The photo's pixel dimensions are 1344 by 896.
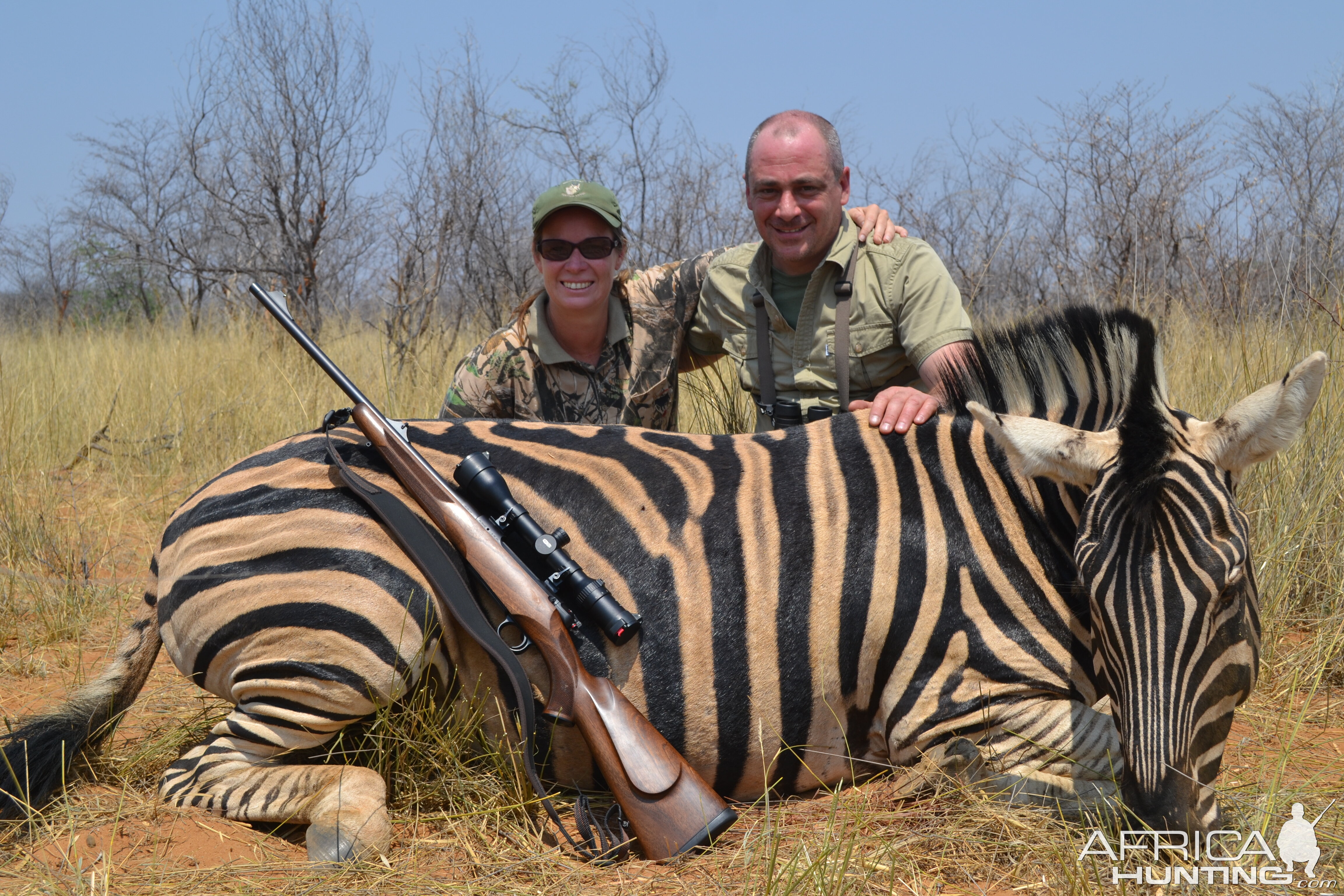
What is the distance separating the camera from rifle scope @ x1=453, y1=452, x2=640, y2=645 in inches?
106

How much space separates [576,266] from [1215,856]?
3.47m

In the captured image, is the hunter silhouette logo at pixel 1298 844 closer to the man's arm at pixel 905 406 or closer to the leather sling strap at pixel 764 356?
the man's arm at pixel 905 406

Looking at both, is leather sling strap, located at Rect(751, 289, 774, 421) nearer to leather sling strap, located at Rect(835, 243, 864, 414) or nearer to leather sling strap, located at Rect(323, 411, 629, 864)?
leather sling strap, located at Rect(835, 243, 864, 414)

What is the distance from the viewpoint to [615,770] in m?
2.53

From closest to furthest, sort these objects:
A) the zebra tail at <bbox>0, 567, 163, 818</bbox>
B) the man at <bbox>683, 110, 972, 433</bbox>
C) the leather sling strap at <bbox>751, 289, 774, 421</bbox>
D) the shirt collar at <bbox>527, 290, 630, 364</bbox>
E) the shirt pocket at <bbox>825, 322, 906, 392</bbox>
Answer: the zebra tail at <bbox>0, 567, 163, 818</bbox>, the man at <bbox>683, 110, 972, 433</bbox>, the shirt pocket at <bbox>825, 322, 906, 392</bbox>, the leather sling strap at <bbox>751, 289, 774, 421</bbox>, the shirt collar at <bbox>527, 290, 630, 364</bbox>

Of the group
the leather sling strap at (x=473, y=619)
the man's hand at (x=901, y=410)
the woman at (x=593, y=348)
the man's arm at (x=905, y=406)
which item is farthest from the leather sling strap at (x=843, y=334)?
the leather sling strap at (x=473, y=619)

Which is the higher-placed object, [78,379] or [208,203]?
[208,203]

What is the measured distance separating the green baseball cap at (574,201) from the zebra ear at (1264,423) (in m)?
2.98

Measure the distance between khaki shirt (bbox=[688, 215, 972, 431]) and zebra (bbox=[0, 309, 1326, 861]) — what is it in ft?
3.46

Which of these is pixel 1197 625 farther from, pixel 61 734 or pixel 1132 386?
pixel 61 734

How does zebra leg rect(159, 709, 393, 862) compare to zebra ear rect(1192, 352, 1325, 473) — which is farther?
zebra leg rect(159, 709, 393, 862)

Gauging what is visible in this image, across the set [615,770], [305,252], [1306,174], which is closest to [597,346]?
Answer: [615,770]

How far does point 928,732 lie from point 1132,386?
43.2 inches

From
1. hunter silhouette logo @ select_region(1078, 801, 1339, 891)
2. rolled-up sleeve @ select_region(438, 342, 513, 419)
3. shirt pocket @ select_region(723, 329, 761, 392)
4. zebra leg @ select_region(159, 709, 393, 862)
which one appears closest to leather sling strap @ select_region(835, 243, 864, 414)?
shirt pocket @ select_region(723, 329, 761, 392)
